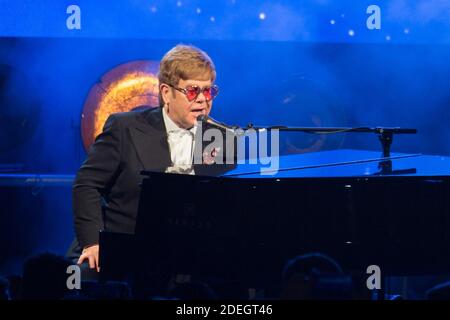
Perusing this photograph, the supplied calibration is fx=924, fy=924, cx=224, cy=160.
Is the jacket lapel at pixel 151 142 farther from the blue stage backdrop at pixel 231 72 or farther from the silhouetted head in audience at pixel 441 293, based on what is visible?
the blue stage backdrop at pixel 231 72

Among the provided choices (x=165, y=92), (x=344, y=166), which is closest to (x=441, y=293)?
(x=344, y=166)

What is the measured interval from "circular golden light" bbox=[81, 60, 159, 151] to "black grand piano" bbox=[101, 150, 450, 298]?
2.93 metres

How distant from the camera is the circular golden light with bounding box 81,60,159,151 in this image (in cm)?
708

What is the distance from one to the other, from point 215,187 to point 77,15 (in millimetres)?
3343

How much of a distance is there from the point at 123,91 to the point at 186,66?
2542 mm

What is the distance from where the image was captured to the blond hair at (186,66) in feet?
15.1

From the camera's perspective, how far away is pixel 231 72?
7434mm

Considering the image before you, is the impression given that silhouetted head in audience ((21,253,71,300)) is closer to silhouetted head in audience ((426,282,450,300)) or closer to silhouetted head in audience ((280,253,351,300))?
silhouetted head in audience ((280,253,351,300))

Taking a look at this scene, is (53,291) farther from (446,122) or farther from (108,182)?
(446,122)

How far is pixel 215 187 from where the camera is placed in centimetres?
409

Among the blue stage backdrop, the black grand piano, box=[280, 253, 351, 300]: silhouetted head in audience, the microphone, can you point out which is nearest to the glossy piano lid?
the black grand piano

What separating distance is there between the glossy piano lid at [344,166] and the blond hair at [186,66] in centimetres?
50

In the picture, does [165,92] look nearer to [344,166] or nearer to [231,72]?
[344,166]

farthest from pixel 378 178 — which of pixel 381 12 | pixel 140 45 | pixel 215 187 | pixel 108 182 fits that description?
pixel 140 45
